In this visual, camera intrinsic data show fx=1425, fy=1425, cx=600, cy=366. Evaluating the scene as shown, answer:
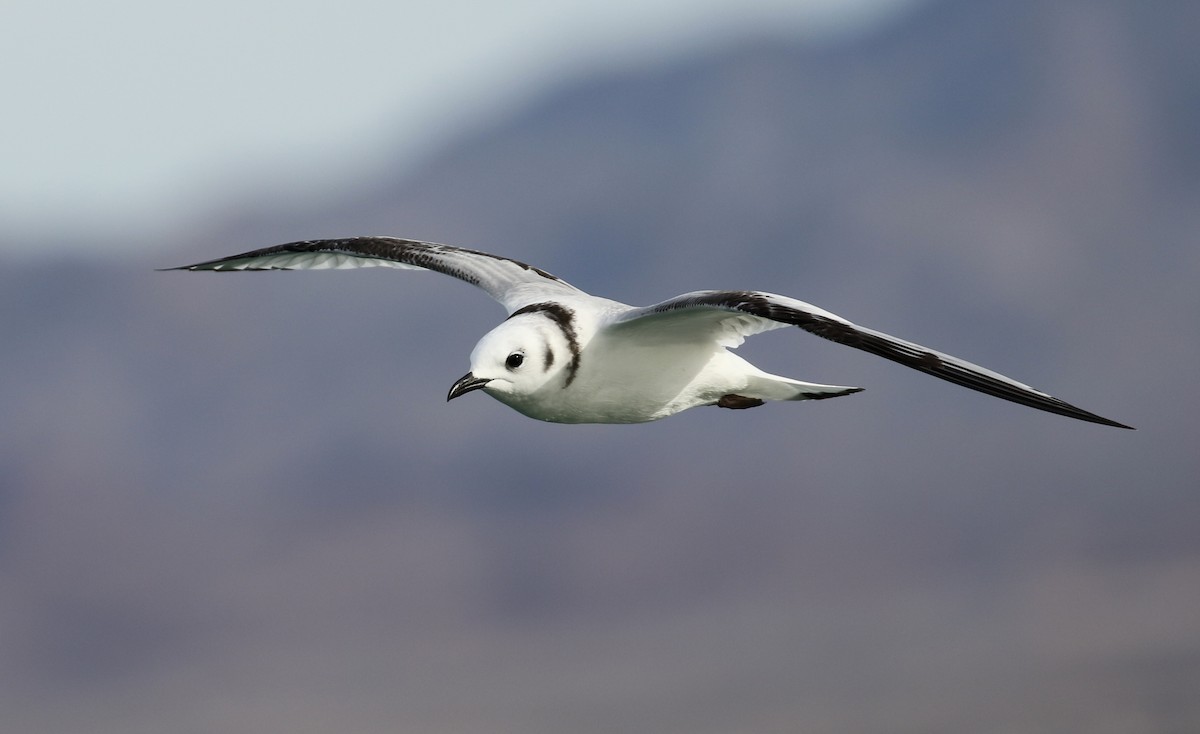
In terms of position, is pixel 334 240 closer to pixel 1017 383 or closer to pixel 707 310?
pixel 707 310

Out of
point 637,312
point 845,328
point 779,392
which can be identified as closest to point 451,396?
point 637,312

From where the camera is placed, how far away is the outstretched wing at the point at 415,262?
16.4m

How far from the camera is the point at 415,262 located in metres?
17.9

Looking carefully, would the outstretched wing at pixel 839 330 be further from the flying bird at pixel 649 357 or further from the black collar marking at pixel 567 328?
the black collar marking at pixel 567 328

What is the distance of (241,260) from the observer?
1977 centimetres

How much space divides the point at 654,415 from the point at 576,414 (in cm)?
94

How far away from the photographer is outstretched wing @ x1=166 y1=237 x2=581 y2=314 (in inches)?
646

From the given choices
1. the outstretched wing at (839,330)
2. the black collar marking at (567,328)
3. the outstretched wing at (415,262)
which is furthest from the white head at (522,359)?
the outstretched wing at (415,262)

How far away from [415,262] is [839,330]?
758cm

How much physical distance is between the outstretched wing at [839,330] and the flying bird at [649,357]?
0.5 inches

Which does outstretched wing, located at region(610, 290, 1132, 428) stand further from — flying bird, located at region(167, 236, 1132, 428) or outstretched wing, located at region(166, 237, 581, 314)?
outstretched wing, located at region(166, 237, 581, 314)

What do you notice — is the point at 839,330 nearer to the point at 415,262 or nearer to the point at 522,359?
the point at 522,359

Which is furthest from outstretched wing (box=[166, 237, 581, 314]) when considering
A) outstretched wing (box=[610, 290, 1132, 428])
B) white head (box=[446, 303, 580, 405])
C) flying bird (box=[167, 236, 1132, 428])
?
outstretched wing (box=[610, 290, 1132, 428])

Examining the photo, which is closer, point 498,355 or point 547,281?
point 498,355
